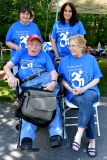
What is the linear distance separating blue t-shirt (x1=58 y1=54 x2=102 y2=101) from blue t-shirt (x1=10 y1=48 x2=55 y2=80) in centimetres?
24

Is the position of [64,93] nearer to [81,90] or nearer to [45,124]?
[81,90]

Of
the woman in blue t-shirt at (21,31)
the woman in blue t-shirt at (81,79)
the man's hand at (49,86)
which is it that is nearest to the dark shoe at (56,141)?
the woman in blue t-shirt at (81,79)

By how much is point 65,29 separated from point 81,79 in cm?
108

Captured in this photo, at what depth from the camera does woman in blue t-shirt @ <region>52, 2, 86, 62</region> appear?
4312mm

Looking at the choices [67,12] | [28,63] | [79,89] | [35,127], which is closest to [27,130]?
[35,127]

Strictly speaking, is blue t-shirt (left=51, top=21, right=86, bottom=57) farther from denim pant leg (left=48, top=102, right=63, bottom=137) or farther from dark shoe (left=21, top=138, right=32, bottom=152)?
dark shoe (left=21, top=138, right=32, bottom=152)

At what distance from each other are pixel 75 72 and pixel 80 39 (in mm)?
428

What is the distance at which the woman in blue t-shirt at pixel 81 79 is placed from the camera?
3387 millimetres

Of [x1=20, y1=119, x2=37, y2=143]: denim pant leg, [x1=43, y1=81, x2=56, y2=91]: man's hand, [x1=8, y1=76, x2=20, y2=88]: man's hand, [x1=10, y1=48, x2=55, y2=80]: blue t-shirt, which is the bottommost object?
[x1=20, y1=119, x2=37, y2=143]: denim pant leg

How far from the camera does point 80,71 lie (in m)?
3.63

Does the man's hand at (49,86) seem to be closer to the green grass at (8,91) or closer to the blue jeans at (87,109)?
the blue jeans at (87,109)

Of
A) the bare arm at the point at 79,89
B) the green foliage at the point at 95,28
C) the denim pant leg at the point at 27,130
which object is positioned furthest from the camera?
the green foliage at the point at 95,28

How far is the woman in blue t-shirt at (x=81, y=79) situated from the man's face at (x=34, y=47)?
0.37 meters

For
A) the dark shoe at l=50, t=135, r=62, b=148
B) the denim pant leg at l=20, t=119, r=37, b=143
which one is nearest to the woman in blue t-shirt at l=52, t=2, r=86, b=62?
the denim pant leg at l=20, t=119, r=37, b=143
